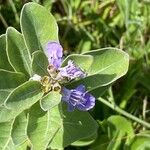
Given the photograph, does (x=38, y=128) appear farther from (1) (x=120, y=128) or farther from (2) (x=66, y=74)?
(1) (x=120, y=128)

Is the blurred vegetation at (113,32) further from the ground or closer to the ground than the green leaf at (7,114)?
closer to the ground

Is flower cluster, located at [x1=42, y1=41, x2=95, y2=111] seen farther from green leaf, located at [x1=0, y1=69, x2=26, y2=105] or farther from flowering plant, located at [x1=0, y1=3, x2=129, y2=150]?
green leaf, located at [x1=0, y1=69, x2=26, y2=105]

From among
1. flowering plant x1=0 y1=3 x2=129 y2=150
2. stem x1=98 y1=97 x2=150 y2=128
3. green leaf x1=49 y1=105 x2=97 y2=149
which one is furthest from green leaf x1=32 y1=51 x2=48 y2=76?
stem x1=98 y1=97 x2=150 y2=128

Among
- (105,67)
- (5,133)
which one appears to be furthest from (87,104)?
(5,133)

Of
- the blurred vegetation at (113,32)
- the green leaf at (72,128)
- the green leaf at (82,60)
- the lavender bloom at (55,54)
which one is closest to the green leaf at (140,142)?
the blurred vegetation at (113,32)

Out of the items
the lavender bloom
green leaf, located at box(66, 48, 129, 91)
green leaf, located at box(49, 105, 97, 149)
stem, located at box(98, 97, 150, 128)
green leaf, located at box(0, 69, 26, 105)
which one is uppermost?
the lavender bloom

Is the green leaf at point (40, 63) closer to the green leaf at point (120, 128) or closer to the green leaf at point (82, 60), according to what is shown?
the green leaf at point (82, 60)
